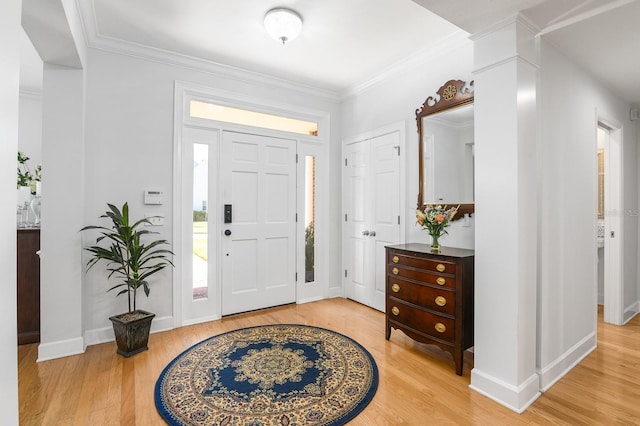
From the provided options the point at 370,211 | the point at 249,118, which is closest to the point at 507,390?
the point at 370,211

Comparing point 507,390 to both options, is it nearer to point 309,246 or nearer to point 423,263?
point 423,263

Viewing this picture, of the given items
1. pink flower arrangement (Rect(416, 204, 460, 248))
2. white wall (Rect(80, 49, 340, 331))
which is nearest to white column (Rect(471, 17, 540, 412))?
pink flower arrangement (Rect(416, 204, 460, 248))

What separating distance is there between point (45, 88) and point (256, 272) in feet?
8.54

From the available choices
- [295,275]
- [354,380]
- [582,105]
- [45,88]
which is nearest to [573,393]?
[354,380]

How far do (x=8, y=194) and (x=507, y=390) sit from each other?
2686 mm

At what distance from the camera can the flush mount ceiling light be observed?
99.6 inches

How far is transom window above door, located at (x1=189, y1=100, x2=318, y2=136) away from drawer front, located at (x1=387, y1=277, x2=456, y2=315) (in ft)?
7.60

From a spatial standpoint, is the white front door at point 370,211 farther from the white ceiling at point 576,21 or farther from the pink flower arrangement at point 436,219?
the white ceiling at point 576,21

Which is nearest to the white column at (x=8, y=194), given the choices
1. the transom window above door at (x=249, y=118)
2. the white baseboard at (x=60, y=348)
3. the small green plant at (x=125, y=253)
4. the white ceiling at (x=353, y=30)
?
the white ceiling at (x=353, y=30)

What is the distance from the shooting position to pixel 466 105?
2852 millimetres

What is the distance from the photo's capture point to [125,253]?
3098 millimetres

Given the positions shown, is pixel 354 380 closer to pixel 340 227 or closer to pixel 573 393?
pixel 573 393

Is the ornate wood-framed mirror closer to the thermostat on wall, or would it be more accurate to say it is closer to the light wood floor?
the light wood floor

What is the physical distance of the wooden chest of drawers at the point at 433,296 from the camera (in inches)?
93.9
